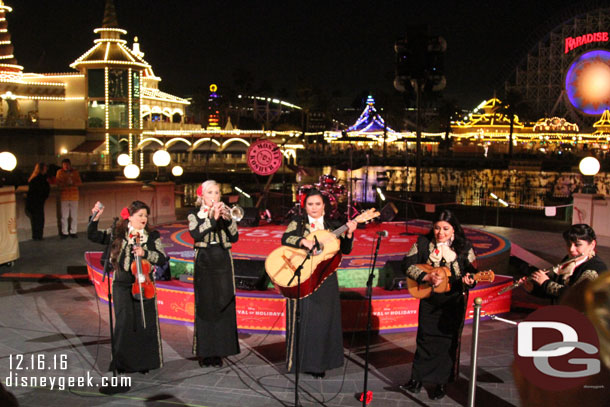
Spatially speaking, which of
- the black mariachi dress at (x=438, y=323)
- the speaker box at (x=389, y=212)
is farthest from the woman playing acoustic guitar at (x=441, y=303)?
the speaker box at (x=389, y=212)

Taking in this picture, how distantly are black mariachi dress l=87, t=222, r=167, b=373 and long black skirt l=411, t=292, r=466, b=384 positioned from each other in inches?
103

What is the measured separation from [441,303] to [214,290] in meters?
2.31

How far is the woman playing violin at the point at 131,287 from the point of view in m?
5.84

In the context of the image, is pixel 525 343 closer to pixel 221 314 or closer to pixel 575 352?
pixel 575 352

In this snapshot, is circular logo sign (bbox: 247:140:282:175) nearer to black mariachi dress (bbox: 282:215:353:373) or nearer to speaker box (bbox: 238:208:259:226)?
speaker box (bbox: 238:208:259:226)

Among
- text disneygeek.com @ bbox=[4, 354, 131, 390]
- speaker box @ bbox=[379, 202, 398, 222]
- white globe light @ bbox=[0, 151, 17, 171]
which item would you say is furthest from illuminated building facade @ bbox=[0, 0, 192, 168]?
text disneygeek.com @ bbox=[4, 354, 131, 390]

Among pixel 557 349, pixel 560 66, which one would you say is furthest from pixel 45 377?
pixel 560 66

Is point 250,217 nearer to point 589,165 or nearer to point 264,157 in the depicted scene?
point 264,157

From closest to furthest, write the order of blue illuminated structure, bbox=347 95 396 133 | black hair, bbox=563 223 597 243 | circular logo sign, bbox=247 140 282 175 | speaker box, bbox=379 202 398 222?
black hair, bbox=563 223 597 243
speaker box, bbox=379 202 398 222
circular logo sign, bbox=247 140 282 175
blue illuminated structure, bbox=347 95 396 133

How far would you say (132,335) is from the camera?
5.93m

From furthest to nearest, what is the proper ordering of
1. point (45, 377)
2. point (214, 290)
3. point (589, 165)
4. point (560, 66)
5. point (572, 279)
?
point (560, 66), point (589, 165), point (214, 290), point (45, 377), point (572, 279)

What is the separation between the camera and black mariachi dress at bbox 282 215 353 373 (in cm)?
593

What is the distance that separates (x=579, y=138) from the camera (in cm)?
7888

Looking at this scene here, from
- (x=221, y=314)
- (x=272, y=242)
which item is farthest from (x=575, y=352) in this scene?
(x=272, y=242)
